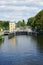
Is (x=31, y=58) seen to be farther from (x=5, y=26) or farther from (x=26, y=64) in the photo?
(x=5, y=26)

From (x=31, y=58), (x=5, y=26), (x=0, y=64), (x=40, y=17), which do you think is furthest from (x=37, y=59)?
(x=5, y=26)

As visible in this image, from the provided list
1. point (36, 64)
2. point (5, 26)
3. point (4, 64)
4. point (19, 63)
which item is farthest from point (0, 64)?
point (5, 26)

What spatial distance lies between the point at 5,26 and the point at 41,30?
183 ft

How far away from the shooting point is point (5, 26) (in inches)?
6786

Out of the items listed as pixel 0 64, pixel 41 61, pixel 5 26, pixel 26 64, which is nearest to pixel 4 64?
pixel 0 64

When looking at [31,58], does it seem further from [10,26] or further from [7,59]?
[10,26]

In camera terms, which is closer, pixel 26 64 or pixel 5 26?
pixel 26 64

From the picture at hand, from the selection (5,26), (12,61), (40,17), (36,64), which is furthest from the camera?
(5,26)

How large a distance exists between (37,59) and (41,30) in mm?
82294

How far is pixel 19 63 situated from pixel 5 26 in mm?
136777

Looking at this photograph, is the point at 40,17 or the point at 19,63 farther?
the point at 40,17

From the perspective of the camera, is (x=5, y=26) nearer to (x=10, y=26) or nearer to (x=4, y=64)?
(x=10, y=26)

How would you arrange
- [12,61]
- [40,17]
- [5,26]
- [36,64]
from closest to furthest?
[36,64], [12,61], [40,17], [5,26]

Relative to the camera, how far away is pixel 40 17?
11725 centimetres
